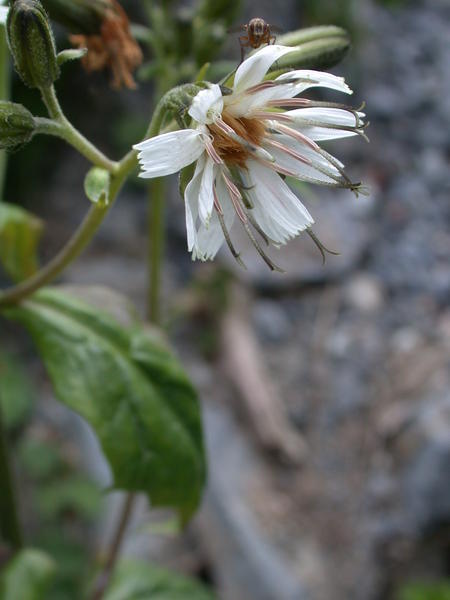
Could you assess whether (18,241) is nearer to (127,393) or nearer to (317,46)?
(127,393)

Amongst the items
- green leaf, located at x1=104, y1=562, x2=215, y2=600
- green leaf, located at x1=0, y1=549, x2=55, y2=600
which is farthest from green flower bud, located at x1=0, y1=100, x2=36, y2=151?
green leaf, located at x1=104, y1=562, x2=215, y2=600

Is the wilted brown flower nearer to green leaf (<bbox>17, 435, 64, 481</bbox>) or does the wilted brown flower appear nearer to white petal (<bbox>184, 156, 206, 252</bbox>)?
white petal (<bbox>184, 156, 206, 252</bbox>)

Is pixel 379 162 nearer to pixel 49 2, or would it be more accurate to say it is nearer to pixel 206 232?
pixel 49 2

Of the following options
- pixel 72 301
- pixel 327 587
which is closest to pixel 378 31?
pixel 327 587

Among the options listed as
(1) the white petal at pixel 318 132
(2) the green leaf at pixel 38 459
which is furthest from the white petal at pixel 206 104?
(2) the green leaf at pixel 38 459

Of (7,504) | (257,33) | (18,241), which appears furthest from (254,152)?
(7,504)
